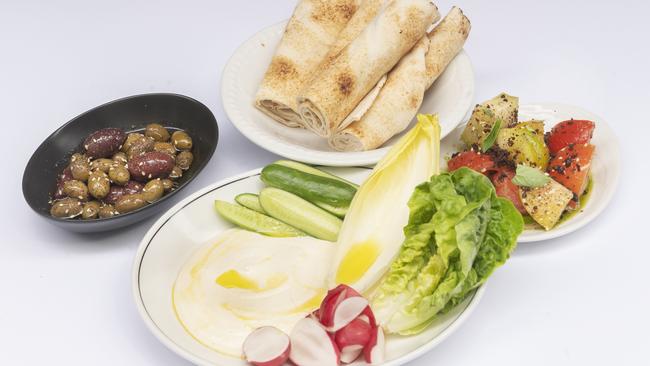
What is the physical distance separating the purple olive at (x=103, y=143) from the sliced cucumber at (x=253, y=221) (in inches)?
27.1

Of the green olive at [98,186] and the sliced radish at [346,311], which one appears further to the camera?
the green olive at [98,186]

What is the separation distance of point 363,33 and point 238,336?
5.74 feet

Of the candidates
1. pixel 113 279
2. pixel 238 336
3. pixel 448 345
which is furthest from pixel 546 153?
pixel 113 279

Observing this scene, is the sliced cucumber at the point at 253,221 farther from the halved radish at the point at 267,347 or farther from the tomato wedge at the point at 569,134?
the tomato wedge at the point at 569,134

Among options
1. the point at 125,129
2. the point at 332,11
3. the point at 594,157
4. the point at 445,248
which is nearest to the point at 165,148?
the point at 125,129

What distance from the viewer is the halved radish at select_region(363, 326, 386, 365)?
8.21 ft

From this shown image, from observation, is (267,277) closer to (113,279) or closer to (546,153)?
(113,279)

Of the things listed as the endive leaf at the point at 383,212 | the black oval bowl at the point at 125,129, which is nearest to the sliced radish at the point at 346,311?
the endive leaf at the point at 383,212

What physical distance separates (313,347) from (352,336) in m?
0.14

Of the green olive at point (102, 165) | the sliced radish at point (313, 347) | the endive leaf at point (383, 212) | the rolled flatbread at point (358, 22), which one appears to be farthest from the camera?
the rolled flatbread at point (358, 22)

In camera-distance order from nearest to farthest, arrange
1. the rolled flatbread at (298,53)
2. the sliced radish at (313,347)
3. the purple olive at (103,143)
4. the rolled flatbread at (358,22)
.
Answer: the sliced radish at (313,347) → the purple olive at (103,143) → the rolled flatbread at (298,53) → the rolled flatbread at (358,22)

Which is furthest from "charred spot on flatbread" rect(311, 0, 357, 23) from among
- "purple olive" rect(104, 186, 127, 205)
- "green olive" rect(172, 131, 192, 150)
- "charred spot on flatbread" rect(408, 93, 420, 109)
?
"purple olive" rect(104, 186, 127, 205)

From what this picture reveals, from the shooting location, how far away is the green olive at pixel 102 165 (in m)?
3.47

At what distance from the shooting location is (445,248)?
252 centimetres
